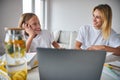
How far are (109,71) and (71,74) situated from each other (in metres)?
0.33

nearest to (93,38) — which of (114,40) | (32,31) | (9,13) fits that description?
(114,40)

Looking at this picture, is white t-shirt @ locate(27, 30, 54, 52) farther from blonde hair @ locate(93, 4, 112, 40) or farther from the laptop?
the laptop

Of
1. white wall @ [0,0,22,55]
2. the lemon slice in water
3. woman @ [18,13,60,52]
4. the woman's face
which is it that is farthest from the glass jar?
white wall @ [0,0,22,55]

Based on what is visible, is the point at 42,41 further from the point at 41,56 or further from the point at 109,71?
the point at 41,56

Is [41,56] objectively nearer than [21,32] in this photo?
Yes

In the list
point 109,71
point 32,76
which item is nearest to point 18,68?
point 32,76

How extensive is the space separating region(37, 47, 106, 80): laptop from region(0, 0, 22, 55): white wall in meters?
1.25

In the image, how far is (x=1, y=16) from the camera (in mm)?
2027

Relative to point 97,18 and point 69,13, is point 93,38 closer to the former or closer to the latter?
point 97,18

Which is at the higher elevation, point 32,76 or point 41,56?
point 41,56

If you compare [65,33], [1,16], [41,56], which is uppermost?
[1,16]

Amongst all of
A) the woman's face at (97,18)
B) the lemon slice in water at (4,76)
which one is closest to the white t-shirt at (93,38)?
the woman's face at (97,18)

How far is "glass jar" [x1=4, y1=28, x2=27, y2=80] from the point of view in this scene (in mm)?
815

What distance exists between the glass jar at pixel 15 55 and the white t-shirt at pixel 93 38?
1.04m
